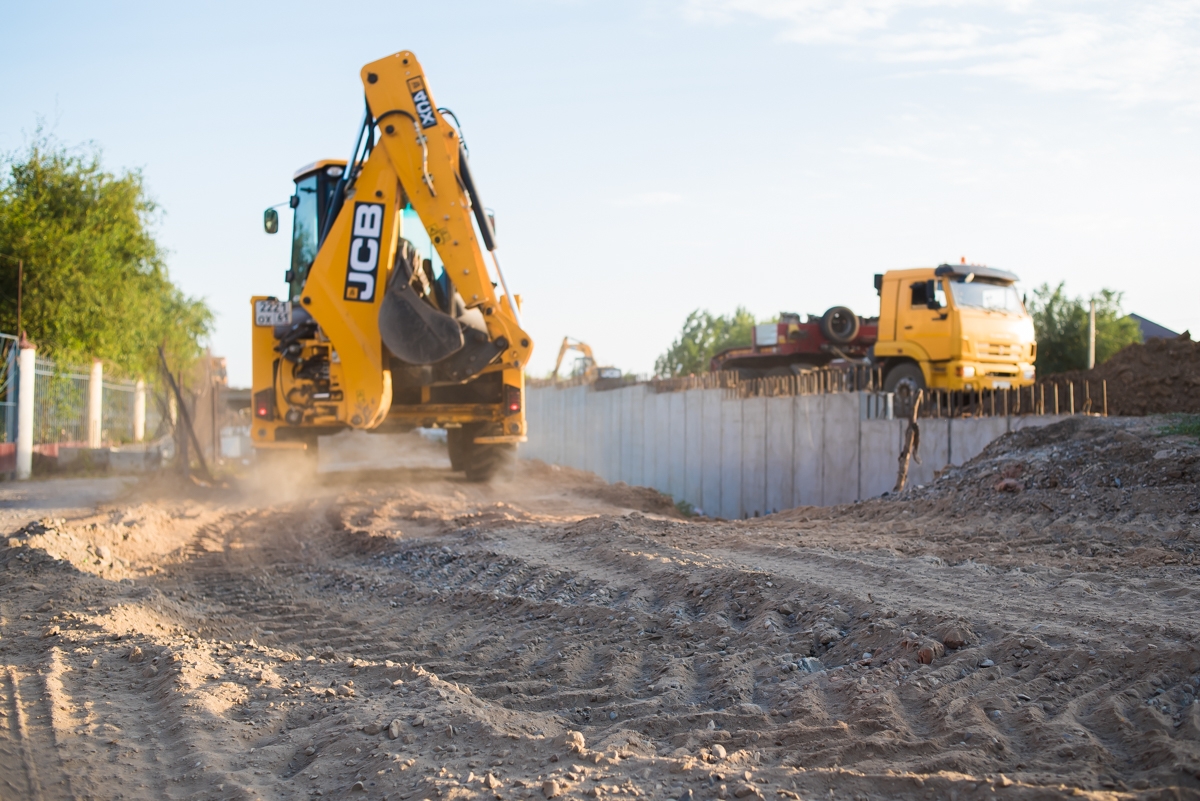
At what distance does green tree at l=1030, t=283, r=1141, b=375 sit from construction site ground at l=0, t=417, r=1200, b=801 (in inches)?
888

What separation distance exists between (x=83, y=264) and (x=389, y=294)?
15955 mm

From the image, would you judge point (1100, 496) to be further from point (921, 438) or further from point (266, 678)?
point (266, 678)

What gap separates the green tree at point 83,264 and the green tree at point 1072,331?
25.9 m

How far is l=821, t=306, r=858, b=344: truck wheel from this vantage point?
18.3 metres

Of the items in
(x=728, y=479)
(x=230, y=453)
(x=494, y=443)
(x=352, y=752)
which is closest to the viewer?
(x=352, y=752)

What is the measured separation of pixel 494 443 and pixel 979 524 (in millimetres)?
6953

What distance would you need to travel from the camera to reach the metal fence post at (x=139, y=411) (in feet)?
87.4

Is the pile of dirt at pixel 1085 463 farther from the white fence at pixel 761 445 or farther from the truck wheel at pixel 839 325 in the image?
the truck wheel at pixel 839 325

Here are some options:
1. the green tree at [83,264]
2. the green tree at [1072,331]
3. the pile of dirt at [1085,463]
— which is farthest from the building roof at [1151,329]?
the green tree at [83,264]

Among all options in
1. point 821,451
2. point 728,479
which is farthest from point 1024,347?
point 728,479

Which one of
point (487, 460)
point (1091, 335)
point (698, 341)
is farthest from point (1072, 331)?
point (487, 460)

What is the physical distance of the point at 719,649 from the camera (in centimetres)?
454

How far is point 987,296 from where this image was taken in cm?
1487

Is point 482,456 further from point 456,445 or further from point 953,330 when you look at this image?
point 953,330
